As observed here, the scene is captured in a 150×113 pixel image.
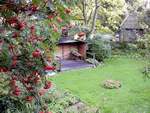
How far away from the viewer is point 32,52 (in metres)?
2.10

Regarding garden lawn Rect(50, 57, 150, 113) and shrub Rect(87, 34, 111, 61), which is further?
shrub Rect(87, 34, 111, 61)

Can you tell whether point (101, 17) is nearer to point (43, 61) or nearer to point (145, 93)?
point (145, 93)

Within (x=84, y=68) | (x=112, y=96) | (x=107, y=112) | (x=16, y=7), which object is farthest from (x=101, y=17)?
(x=16, y=7)

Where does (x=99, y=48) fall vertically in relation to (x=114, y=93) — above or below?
above

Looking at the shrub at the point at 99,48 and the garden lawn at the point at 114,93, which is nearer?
the garden lawn at the point at 114,93

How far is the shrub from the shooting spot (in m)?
15.1

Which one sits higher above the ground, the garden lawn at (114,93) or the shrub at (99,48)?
the shrub at (99,48)

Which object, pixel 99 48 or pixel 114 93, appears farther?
pixel 99 48

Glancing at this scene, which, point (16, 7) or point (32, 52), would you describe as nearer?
point (32, 52)

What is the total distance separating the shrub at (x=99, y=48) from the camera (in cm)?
1512

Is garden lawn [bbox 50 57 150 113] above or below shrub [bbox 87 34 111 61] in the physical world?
below

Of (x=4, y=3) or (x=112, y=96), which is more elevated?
(x=4, y=3)

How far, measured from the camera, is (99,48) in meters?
15.1

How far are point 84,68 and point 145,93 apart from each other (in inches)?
259
